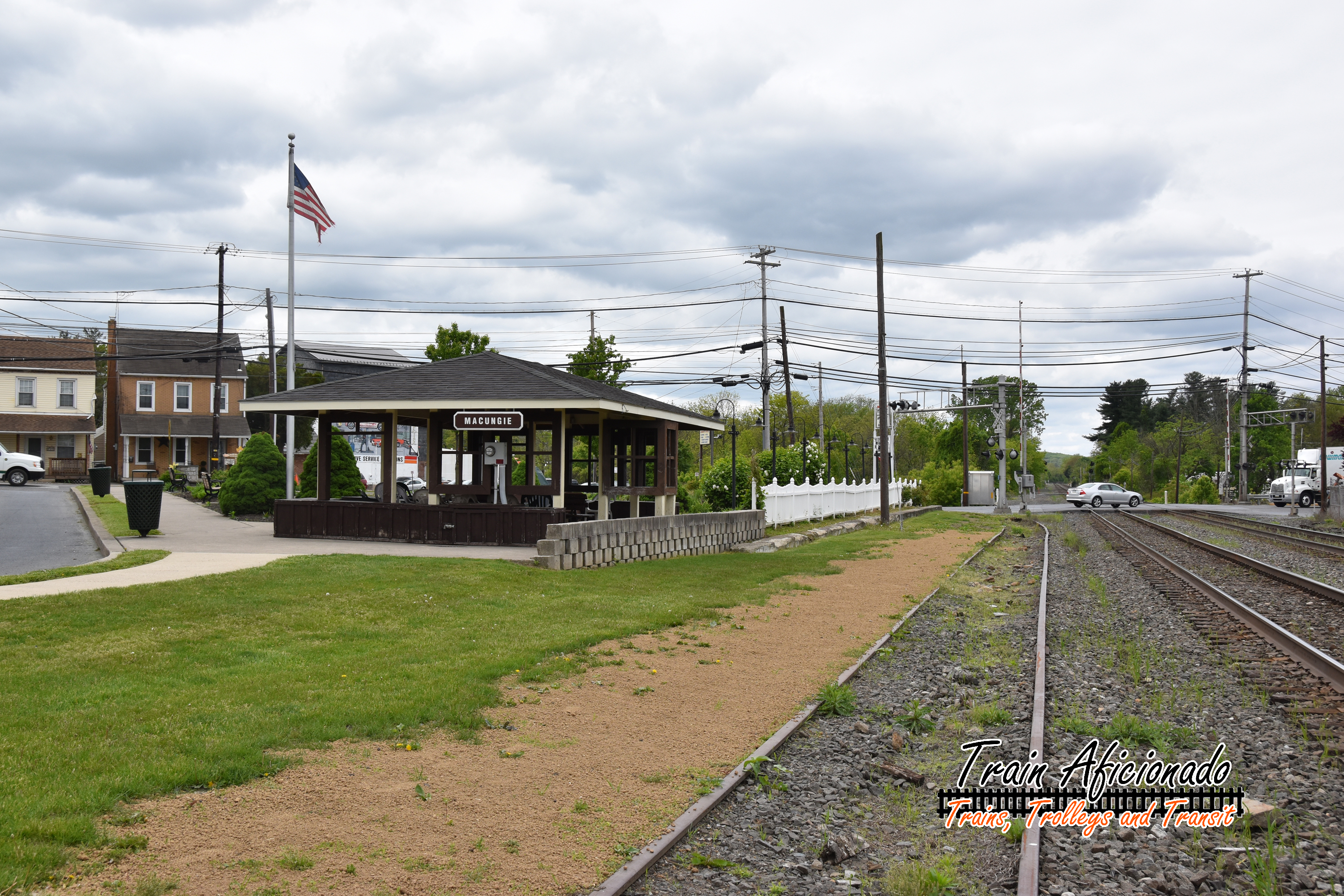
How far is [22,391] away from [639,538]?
146 feet

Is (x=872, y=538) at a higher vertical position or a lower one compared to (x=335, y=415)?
lower

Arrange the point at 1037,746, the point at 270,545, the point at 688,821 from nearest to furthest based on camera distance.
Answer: the point at 688,821 → the point at 1037,746 → the point at 270,545

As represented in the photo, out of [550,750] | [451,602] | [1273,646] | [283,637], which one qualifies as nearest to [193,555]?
[451,602]

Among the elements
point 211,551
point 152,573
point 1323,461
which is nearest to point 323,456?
point 211,551

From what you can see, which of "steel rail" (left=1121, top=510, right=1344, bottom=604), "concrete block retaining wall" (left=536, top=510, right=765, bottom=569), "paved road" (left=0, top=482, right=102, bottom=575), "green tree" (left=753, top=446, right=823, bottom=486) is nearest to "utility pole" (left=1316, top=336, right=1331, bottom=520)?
"steel rail" (left=1121, top=510, right=1344, bottom=604)

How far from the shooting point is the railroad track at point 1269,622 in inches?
307

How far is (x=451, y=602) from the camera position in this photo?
11570 millimetres

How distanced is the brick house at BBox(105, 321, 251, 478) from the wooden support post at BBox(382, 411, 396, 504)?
32.3 meters

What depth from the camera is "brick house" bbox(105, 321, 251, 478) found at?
4972 centimetres

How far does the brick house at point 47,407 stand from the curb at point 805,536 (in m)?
38.8

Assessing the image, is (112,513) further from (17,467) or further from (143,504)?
(17,467)

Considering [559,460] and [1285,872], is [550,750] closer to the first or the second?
[1285,872]

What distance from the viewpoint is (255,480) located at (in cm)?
2698

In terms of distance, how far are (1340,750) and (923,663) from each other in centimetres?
375
